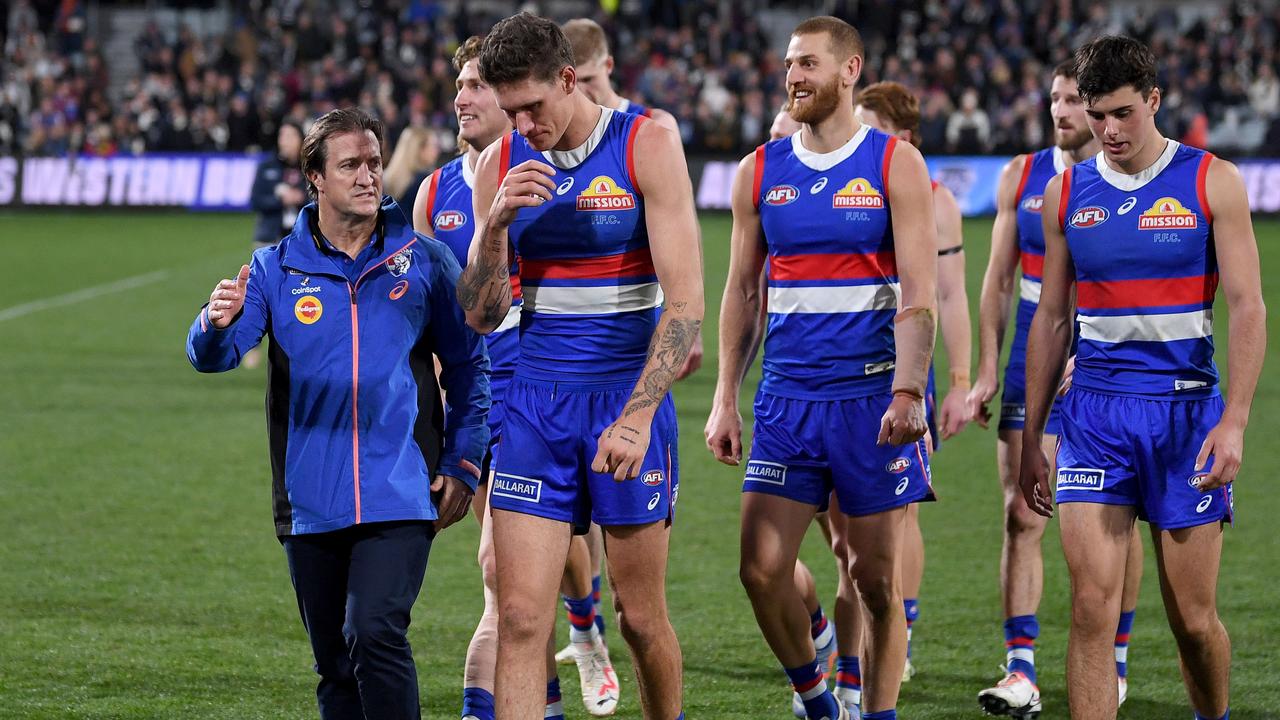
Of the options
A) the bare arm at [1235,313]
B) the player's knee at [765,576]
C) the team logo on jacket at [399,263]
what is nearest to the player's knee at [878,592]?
the player's knee at [765,576]

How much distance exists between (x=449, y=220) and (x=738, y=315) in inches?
41.8

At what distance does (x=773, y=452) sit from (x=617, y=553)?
0.80 metres

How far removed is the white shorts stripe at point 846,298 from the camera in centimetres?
523

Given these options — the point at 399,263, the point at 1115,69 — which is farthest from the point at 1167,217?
the point at 399,263

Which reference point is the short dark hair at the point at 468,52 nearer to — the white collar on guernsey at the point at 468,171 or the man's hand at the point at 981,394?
the white collar on guernsey at the point at 468,171

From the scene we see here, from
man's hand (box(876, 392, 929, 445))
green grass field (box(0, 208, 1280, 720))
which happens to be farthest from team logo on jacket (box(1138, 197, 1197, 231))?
green grass field (box(0, 208, 1280, 720))

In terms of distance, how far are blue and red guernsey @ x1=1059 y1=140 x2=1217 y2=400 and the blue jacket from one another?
198 cm

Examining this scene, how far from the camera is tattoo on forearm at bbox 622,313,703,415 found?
4520 mm

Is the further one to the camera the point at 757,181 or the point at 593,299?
the point at 757,181

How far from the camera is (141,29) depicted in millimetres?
38656

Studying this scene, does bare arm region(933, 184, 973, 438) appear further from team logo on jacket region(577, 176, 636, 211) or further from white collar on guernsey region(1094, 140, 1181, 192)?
team logo on jacket region(577, 176, 636, 211)

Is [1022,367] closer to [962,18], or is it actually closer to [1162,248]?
[1162,248]

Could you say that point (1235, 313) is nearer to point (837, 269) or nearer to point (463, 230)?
point (837, 269)

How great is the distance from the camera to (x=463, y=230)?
5.62 meters
